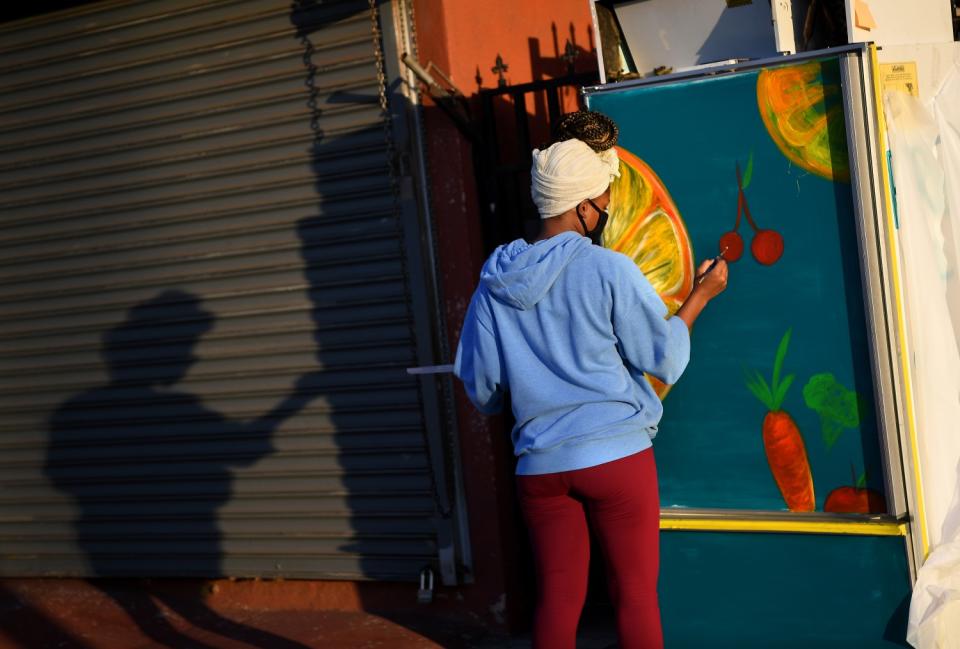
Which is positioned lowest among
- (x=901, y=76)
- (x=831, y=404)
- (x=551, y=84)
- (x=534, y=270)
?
(x=831, y=404)

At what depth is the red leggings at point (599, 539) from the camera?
11.5ft

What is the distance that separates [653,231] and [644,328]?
1050mm

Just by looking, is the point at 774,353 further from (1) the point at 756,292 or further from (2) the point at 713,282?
(2) the point at 713,282

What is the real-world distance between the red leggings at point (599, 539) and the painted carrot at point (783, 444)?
95cm

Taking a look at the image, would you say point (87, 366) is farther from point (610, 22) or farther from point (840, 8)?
point (840, 8)

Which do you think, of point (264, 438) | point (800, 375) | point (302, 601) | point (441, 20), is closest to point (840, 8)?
point (800, 375)

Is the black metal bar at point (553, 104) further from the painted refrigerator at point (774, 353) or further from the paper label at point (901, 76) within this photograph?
the paper label at point (901, 76)

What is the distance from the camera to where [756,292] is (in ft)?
14.4

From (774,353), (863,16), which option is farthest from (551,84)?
(774,353)

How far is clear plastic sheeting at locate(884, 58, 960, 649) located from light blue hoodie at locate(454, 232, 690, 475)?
1202mm

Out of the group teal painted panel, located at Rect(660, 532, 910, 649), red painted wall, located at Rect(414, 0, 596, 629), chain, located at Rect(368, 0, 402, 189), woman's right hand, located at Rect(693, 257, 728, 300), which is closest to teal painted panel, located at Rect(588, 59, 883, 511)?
teal painted panel, located at Rect(660, 532, 910, 649)

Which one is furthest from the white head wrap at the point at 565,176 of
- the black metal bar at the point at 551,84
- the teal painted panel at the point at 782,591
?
the black metal bar at the point at 551,84

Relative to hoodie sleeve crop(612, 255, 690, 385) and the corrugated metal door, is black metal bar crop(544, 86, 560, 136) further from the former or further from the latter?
hoodie sleeve crop(612, 255, 690, 385)

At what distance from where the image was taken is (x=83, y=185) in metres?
6.64
